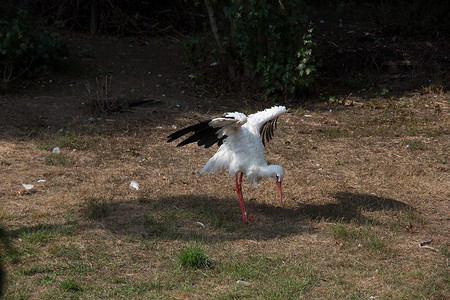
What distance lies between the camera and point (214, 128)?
5.18 m

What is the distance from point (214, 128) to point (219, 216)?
901 mm

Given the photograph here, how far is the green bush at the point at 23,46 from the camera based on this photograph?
8.60 meters

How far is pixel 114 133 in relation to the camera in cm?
735

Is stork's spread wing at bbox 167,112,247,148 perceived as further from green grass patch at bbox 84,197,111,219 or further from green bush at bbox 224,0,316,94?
green bush at bbox 224,0,316,94

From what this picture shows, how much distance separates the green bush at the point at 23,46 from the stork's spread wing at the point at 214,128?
487 cm

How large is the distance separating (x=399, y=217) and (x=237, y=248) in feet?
5.99

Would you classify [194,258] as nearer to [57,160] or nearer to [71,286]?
[71,286]

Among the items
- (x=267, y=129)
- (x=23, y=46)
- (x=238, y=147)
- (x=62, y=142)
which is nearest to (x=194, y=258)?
(x=238, y=147)

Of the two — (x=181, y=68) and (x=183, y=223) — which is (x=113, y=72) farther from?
(x=183, y=223)

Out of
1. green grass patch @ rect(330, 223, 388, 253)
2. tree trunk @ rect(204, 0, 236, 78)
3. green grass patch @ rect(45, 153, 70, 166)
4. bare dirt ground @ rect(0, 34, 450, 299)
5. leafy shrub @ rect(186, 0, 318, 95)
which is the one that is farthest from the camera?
tree trunk @ rect(204, 0, 236, 78)

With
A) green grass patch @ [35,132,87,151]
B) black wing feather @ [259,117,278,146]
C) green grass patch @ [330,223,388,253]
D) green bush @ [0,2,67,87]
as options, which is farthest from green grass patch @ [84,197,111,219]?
green bush @ [0,2,67,87]

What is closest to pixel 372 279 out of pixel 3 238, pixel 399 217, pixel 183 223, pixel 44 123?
pixel 399 217

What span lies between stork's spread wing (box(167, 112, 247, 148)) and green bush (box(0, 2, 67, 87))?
16.0ft

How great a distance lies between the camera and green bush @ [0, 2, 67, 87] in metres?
8.60
